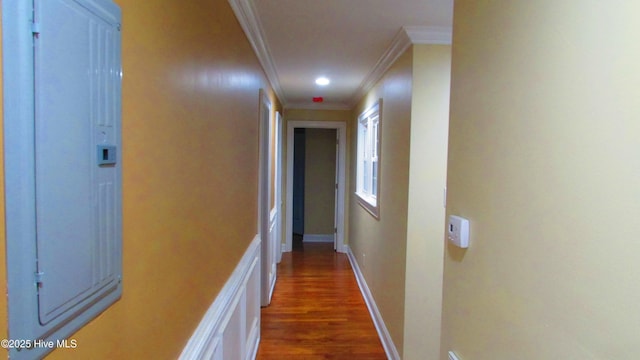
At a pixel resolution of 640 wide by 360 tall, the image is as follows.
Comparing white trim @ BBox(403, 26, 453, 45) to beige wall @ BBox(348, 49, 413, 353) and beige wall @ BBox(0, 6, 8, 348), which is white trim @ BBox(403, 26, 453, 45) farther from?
beige wall @ BBox(0, 6, 8, 348)

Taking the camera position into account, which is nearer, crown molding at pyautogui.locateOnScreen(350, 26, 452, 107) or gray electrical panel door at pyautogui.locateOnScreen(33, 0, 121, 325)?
gray electrical panel door at pyautogui.locateOnScreen(33, 0, 121, 325)

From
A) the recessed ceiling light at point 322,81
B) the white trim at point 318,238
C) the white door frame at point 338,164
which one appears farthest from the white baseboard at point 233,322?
the white trim at point 318,238

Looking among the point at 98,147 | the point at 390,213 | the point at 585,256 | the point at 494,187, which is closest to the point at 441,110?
the point at 390,213

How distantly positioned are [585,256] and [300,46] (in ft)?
8.37

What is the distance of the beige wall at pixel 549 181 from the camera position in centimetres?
64

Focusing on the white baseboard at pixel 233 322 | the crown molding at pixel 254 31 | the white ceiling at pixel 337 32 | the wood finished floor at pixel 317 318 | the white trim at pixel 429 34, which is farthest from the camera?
the wood finished floor at pixel 317 318

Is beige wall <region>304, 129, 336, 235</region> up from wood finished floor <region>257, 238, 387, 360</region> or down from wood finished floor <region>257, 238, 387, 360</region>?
up

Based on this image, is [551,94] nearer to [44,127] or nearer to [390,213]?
[44,127]

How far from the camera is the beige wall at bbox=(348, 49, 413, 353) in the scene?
2638mm

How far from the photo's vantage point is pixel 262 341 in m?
3.16

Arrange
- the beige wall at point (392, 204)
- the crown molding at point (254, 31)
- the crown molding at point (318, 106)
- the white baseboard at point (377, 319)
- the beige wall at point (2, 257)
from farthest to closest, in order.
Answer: the crown molding at point (318, 106) → the white baseboard at point (377, 319) → the beige wall at point (392, 204) → the crown molding at point (254, 31) → the beige wall at point (2, 257)

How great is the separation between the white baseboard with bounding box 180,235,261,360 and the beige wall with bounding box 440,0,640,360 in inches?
35.2

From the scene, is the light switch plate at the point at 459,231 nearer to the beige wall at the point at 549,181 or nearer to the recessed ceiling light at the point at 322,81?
the beige wall at the point at 549,181

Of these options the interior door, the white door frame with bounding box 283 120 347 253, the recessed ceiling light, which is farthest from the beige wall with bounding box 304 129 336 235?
the recessed ceiling light
